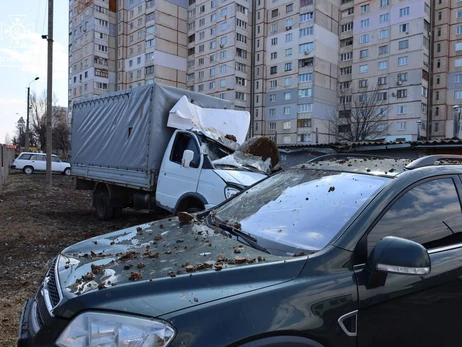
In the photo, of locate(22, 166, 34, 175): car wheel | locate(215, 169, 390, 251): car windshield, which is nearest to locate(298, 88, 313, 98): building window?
locate(22, 166, 34, 175): car wheel

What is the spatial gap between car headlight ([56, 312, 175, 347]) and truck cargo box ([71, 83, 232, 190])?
6356mm

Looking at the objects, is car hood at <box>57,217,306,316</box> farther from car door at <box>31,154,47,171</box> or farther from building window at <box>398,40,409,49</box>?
building window at <box>398,40,409,49</box>

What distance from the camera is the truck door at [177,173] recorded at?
22.2ft

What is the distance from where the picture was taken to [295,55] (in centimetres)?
5678

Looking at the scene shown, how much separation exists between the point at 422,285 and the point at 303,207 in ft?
2.66

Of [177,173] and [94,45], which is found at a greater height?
[94,45]

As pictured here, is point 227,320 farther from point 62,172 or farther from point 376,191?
point 62,172

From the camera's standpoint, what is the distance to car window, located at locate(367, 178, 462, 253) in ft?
6.93

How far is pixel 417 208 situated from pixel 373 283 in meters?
0.67

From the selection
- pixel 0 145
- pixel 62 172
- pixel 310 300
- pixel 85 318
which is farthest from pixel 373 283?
pixel 62 172

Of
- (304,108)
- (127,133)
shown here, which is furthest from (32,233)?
(304,108)

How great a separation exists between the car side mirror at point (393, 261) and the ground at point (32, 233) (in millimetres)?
2851

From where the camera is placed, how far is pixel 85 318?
1.57m

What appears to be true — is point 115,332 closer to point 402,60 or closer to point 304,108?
point 304,108
